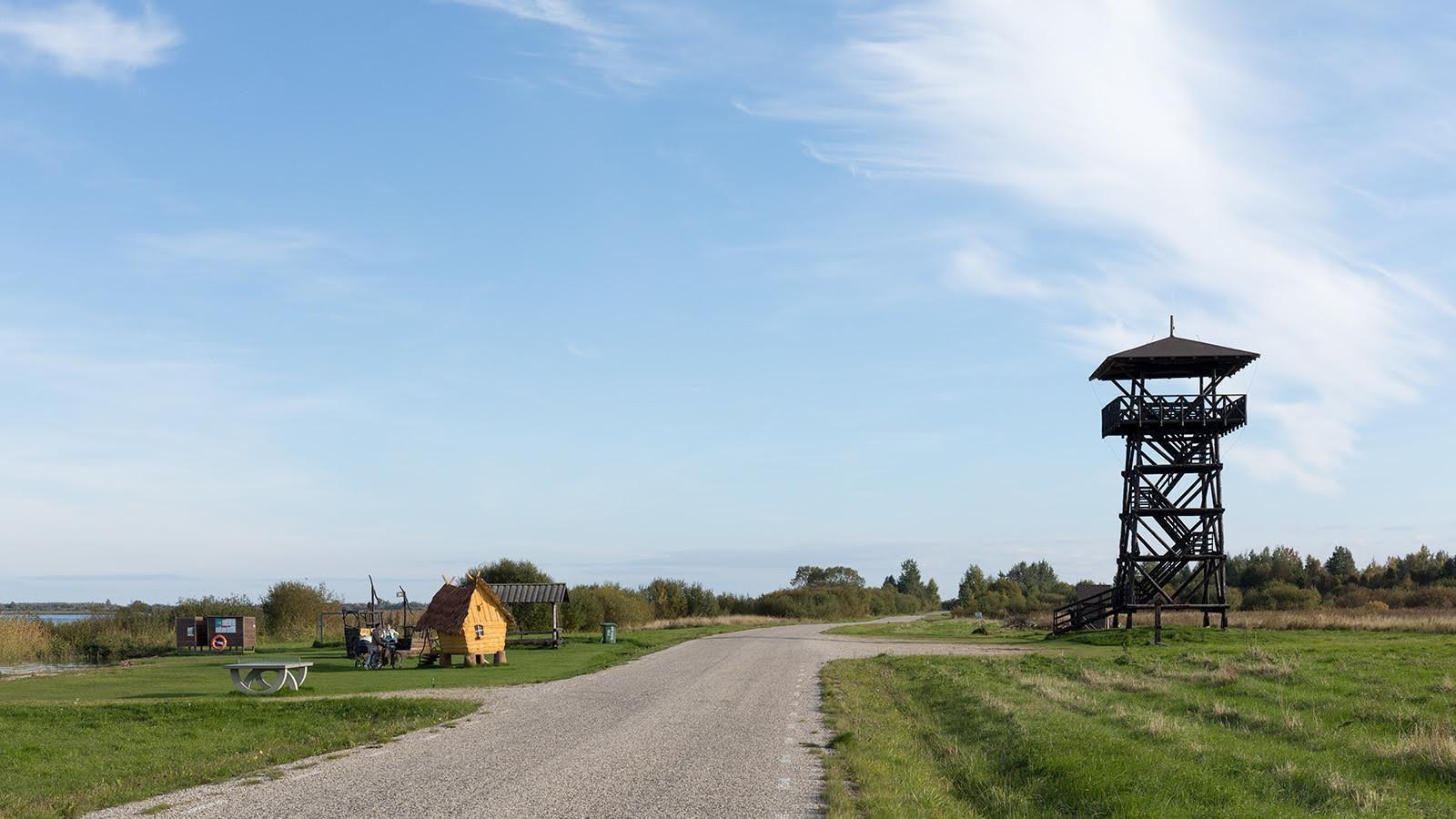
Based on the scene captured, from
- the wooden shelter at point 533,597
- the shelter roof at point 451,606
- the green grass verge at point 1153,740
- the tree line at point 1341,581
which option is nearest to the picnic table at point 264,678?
the shelter roof at point 451,606

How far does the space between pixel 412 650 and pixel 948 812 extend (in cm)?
3033

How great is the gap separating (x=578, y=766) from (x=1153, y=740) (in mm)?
7371

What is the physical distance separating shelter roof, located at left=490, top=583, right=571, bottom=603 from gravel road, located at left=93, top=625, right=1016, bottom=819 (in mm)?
25181

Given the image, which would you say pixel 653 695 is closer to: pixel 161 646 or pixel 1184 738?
pixel 1184 738

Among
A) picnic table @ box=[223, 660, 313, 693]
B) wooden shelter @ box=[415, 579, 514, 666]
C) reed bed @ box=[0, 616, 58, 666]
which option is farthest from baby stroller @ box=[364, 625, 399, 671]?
reed bed @ box=[0, 616, 58, 666]

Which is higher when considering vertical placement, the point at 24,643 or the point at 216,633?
the point at 216,633

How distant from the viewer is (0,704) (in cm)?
2214

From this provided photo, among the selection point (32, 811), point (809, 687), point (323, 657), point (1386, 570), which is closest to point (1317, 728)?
point (809, 687)

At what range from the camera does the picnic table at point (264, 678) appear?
23.9 meters

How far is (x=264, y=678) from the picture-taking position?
81.8 feet

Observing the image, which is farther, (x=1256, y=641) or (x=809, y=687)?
(x=1256, y=641)

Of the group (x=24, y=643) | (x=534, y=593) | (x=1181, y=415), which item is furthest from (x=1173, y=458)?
(x=24, y=643)

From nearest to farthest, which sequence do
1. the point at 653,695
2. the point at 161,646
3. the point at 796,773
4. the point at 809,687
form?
the point at 796,773 < the point at 653,695 < the point at 809,687 < the point at 161,646

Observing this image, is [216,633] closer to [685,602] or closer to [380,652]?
[380,652]
